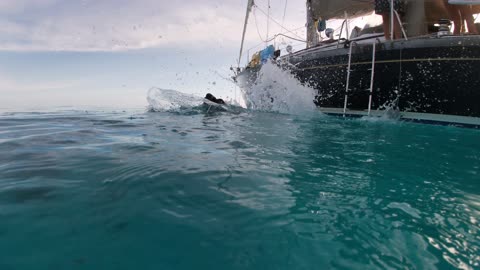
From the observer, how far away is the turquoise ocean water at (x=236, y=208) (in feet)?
4.44

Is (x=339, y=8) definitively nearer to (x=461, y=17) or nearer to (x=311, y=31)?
(x=311, y=31)

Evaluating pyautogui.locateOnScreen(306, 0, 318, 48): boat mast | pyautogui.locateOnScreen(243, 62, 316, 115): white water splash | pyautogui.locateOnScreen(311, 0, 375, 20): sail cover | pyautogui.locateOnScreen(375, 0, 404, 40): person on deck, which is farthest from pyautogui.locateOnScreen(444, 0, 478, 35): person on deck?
pyautogui.locateOnScreen(306, 0, 318, 48): boat mast

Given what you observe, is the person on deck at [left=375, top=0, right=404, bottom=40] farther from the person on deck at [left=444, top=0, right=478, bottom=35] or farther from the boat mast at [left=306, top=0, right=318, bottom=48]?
the boat mast at [left=306, top=0, right=318, bottom=48]

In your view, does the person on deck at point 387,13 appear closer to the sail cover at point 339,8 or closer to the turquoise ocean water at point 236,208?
the sail cover at point 339,8

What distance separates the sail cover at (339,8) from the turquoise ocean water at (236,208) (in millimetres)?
7428

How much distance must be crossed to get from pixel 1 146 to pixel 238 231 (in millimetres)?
3603

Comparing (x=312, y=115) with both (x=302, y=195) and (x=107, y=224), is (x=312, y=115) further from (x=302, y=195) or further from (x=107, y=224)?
(x=107, y=224)

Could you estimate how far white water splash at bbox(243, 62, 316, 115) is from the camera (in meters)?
8.56

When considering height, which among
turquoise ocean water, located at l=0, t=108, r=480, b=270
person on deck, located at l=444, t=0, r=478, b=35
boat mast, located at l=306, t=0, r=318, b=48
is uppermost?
boat mast, located at l=306, t=0, r=318, b=48

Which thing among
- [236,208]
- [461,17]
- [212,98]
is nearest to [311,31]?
[212,98]

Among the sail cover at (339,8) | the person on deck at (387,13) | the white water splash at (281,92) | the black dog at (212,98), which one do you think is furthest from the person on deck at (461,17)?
the black dog at (212,98)

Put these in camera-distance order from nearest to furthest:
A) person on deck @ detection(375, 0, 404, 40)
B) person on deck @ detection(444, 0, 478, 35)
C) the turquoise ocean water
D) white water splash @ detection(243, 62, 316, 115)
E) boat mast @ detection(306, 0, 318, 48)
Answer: the turquoise ocean water < person on deck @ detection(444, 0, 478, 35) < person on deck @ detection(375, 0, 404, 40) < white water splash @ detection(243, 62, 316, 115) < boat mast @ detection(306, 0, 318, 48)

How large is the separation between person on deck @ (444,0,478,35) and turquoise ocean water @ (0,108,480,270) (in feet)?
15.5

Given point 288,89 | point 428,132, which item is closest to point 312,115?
point 288,89
